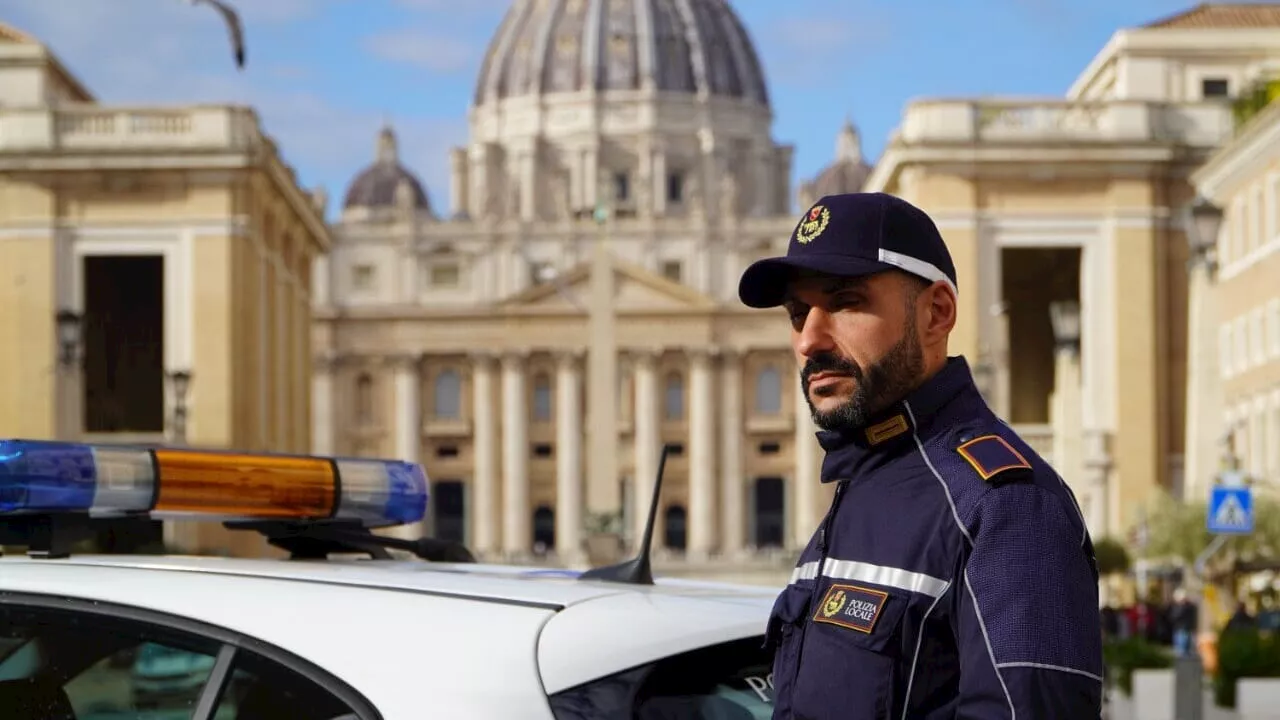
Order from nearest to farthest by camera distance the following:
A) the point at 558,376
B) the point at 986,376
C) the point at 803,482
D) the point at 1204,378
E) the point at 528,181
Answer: the point at 1204,378 → the point at 986,376 → the point at 803,482 → the point at 558,376 → the point at 528,181

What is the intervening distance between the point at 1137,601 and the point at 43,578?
33.1m

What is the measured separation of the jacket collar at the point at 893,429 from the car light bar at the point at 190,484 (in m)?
1.50

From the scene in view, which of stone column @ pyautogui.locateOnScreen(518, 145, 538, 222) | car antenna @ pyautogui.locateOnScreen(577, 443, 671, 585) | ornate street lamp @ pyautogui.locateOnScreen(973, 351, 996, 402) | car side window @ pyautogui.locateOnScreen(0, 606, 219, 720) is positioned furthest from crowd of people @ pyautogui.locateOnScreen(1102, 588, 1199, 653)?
stone column @ pyautogui.locateOnScreen(518, 145, 538, 222)

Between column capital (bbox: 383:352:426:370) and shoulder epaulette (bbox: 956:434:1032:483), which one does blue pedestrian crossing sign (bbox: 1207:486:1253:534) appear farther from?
column capital (bbox: 383:352:426:370)

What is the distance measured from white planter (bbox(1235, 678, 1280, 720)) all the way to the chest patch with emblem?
14068 mm

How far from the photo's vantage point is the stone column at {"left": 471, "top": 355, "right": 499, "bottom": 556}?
106438 millimetres

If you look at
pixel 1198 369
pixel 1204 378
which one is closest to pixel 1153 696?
pixel 1204 378

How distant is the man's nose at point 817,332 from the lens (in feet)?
11.5

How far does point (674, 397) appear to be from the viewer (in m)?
108

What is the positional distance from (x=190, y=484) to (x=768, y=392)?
10332 cm

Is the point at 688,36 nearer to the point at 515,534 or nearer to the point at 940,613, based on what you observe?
the point at 515,534

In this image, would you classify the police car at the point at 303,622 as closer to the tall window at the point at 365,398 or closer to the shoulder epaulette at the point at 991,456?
the shoulder epaulette at the point at 991,456

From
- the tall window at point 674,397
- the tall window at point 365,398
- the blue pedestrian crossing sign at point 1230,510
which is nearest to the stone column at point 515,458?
the tall window at point 365,398

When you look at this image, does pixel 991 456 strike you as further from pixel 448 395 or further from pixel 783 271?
pixel 448 395
